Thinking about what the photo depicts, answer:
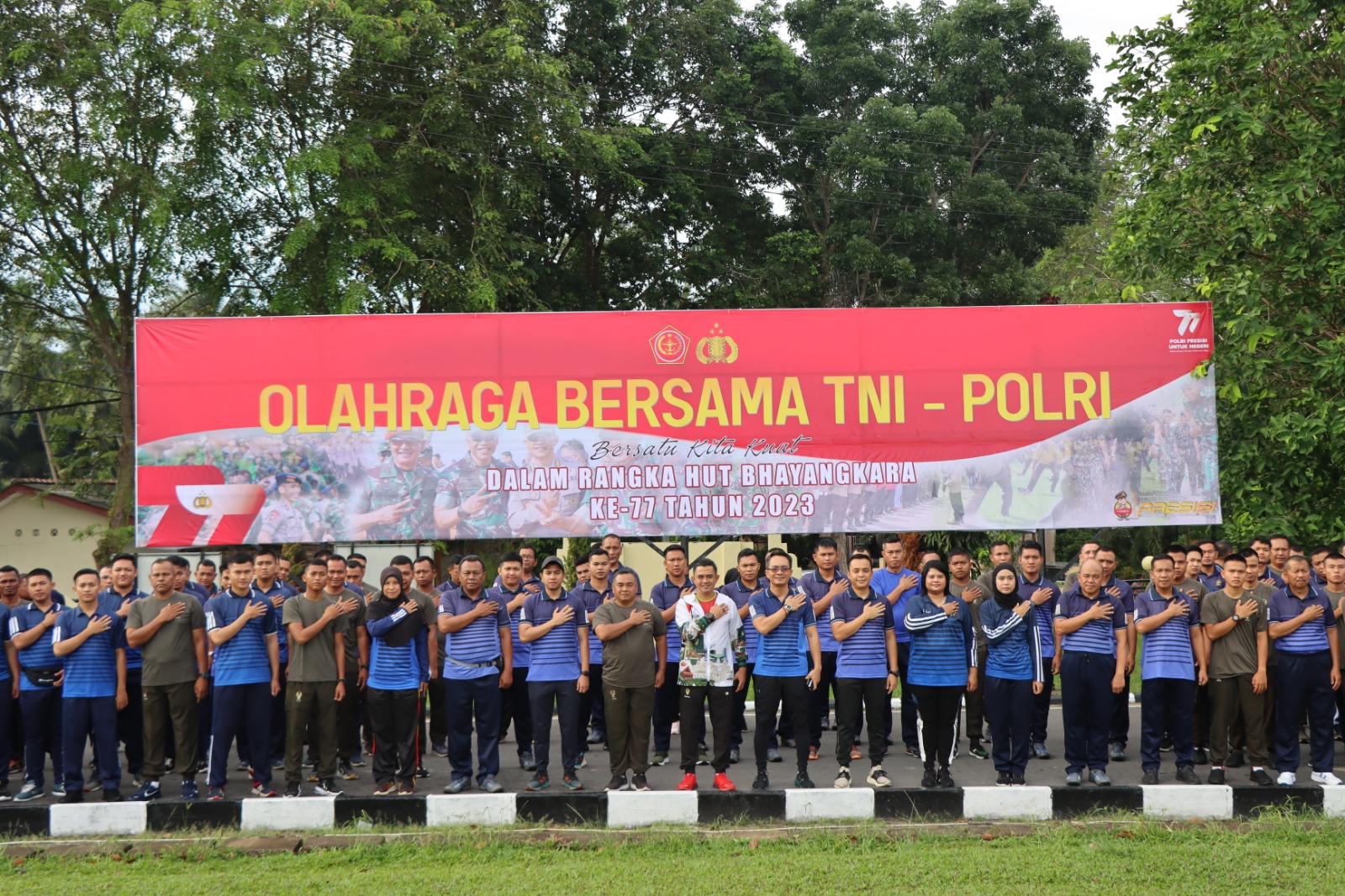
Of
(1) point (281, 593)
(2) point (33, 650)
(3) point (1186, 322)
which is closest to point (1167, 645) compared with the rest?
(3) point (1186, 322)

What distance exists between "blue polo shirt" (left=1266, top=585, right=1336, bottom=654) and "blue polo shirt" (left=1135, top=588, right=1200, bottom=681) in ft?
1.78

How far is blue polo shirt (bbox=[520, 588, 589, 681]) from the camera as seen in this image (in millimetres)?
7078

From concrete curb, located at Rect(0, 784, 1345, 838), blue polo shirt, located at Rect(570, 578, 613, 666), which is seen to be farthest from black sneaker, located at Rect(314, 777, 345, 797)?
blue polo shirt, located at Rect(570, 578, 613, 666)

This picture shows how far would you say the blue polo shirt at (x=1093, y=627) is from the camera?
698 centimetres

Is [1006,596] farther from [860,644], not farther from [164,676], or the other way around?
[164,676]

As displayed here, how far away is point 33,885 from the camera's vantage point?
535 centimetres

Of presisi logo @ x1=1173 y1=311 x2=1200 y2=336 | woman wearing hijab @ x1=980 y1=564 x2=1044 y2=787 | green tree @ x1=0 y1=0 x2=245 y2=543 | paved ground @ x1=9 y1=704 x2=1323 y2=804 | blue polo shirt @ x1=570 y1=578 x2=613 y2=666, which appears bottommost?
paved ground @ x1=9 y1=704 x2=1323 y2=804

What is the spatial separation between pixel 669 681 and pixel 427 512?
263 cm

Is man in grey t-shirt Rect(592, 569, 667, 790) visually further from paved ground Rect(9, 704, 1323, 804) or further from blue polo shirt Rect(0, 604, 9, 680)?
blue polo shirt Rect(0, 604, 9, 680)

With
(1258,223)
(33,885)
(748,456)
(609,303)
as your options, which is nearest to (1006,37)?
(609,303)

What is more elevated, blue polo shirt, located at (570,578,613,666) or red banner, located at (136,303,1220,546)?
red banner, located at (136,303,1220,546)

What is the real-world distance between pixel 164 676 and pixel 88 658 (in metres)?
0.49

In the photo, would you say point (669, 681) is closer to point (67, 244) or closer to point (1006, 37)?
point (67, 244)

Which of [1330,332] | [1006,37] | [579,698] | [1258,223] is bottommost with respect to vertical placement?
[579,698]
